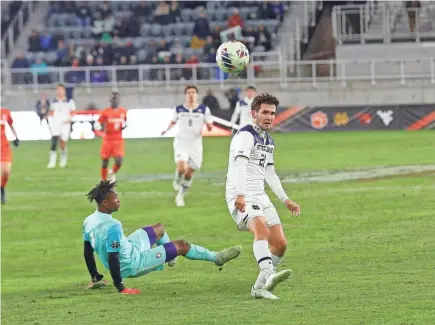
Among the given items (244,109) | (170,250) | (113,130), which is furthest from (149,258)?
(244,109)

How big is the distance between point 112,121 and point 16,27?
28.6 meters

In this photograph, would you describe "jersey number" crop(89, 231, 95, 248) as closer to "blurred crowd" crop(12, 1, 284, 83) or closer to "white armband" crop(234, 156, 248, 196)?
"white armband" crop(234, 156, 248, 196)

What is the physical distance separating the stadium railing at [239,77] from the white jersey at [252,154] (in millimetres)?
32571

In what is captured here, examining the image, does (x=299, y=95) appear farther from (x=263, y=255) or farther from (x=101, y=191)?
(x=263, y=255)

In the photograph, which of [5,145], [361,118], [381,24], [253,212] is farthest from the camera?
[381,24]

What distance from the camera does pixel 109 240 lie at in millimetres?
14820

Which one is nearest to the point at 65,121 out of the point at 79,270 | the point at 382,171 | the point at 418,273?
the point at 382,171

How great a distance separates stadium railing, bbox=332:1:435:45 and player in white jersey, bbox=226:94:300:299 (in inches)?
1415

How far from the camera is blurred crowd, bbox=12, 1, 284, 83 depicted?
49656 millimetres

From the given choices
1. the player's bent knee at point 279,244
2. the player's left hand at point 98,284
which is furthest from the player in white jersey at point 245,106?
the player's bent knee at point 279,244

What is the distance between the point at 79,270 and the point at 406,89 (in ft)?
101

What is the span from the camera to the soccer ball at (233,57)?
50.2 ft

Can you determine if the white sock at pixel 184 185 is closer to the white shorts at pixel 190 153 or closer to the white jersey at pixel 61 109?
the white shorts at pixel 190 153

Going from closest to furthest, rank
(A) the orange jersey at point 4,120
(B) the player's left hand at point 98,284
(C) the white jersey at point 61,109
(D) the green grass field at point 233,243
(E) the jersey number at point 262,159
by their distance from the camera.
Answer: (D) the green grass field at point 233,243 → (E) the jersey number at point 262,159 → (B) the player's left hand at point 98,284 → (A) the orange jersey at point 4,120 → (C) the white jersey at point 61,109
